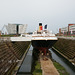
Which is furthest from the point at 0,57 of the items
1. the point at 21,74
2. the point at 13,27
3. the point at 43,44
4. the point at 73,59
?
the point at 13,27

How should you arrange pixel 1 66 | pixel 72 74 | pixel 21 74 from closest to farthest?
pixel 1 66 < pixel 21 74 < pixel 72 74

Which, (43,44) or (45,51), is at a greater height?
(43,44)

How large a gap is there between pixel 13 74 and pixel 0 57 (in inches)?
119

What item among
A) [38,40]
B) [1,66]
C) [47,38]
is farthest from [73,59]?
[1,66]

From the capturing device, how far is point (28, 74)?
1223 centimetres

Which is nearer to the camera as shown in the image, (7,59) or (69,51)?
(7,59)

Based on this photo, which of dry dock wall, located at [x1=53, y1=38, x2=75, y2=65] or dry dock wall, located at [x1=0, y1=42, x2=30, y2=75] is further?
dry dock wall, located at [x1=53, y1=38, x2=75, y2=65]

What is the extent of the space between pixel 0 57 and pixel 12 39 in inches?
321

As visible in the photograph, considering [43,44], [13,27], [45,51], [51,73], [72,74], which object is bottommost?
[72,74]

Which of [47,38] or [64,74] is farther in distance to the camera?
[47,38]

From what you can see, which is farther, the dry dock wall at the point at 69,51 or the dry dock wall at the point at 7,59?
the dry dock wall at the point at 69,51

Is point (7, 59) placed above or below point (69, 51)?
above

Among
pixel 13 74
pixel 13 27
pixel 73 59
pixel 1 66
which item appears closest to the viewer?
pixel 1 66

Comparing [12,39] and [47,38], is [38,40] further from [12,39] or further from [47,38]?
[12,39]
